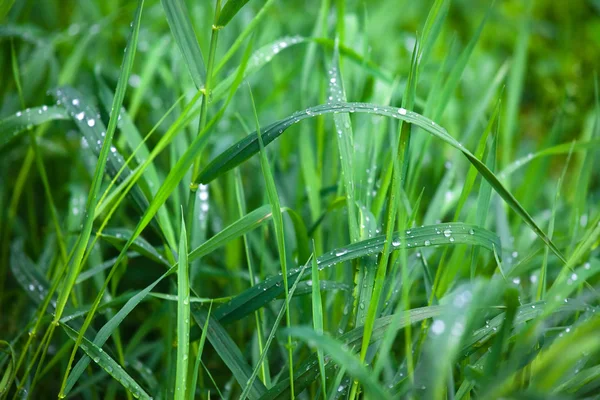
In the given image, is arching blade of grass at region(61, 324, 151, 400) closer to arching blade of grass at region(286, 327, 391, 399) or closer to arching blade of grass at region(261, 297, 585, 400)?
arching blade of grass at region(261, 297, 585, 400)

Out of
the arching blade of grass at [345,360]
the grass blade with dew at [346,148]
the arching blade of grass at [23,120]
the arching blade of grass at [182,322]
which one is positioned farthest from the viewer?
the arching blade of grass at [23,120]

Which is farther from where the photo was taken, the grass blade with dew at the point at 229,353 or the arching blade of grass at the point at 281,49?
the arching blade of grass at the point at 281,49

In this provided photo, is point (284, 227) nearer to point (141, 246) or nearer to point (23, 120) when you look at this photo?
point (141, 246)

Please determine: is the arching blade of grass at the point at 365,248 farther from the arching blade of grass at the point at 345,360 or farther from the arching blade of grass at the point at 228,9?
the arching blade of grass at the point at 228,9

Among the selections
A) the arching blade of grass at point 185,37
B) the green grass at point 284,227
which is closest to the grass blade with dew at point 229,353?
the green grass at point 284,227

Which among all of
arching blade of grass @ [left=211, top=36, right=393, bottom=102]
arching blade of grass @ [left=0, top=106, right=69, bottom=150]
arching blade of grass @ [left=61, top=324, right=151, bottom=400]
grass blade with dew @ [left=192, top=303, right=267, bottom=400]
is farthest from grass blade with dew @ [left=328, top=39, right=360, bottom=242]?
arching blade of grass @ [left=0, top=106, right=69, bottom=150]

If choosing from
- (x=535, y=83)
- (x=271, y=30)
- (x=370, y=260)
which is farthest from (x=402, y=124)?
(x=535, y=83)

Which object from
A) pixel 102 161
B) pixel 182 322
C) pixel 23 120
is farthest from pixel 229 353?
pixel 23 120
